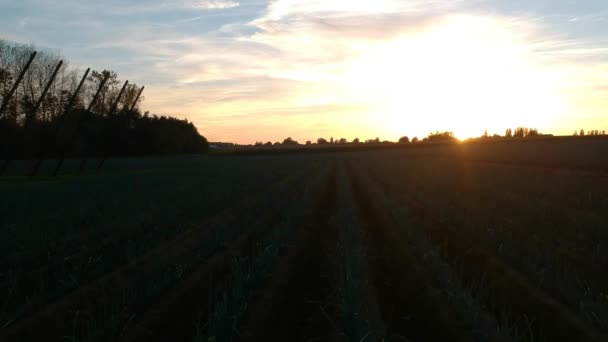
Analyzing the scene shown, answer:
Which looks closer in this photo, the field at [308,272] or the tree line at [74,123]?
the field at [308,272]

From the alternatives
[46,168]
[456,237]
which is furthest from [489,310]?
[46,168]

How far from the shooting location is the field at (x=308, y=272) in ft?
18.4

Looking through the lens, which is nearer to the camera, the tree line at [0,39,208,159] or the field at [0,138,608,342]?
the field at [0,138,608,342]

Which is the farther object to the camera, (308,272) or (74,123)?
(74,123)

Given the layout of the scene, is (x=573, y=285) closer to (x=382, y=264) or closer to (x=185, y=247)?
(x=382, y=264)

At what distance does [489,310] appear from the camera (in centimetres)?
627

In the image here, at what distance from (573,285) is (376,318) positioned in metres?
2.61

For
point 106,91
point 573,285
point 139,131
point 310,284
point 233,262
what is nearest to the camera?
point 573,285

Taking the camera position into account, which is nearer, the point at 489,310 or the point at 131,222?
the point at 489,310

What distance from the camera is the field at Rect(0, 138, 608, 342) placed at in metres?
5.59

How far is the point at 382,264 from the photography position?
8.66 meters

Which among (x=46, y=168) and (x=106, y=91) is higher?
(x=106, y=91)

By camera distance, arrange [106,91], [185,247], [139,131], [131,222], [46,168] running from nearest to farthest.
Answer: [185,247], [131,222], [46,168], [106,91], [139,131]

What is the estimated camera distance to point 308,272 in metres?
8.02
